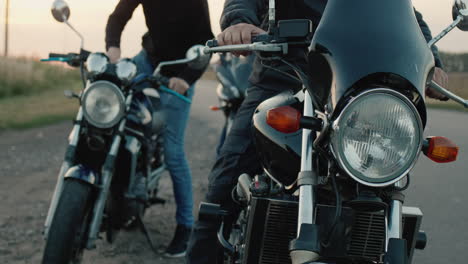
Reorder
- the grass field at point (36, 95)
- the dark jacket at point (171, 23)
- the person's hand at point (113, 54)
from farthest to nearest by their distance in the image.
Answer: the grass field at point (36, 95) < the dark jacket at point (171, 23) < the person's hand at point (113, 54)

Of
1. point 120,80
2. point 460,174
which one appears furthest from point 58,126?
point 120,80

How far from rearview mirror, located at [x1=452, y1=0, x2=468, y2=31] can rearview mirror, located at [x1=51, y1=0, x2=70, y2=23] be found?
7.70 ft

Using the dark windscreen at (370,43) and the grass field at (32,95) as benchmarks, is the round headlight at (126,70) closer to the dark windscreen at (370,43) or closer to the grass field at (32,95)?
the dark windscreen at (370,43)

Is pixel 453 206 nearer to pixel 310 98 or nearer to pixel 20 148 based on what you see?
pixel 310 98

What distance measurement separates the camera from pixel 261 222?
83.7 inches

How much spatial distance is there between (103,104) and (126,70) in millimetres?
254

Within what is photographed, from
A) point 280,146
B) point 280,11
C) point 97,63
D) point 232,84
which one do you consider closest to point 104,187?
point 97,63

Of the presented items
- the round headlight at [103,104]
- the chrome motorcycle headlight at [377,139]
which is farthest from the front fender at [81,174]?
the chrome motorcycle headlight at [377,139]

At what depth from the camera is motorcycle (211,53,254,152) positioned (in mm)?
6180

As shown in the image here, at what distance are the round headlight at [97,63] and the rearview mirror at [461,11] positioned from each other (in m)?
2.07

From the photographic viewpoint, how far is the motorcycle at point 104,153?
10.5 feet

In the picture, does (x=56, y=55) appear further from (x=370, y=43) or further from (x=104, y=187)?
(x=370, y=43)

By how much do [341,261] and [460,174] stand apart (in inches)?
223

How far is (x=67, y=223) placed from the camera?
10.2ft
